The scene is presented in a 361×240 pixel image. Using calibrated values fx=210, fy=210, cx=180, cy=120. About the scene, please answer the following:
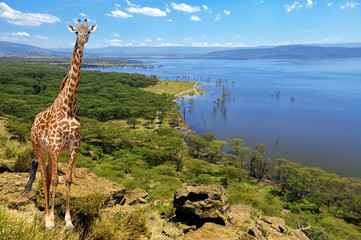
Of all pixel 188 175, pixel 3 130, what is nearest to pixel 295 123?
pixel 188 175

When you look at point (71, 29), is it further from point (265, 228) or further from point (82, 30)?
point (265, 228)

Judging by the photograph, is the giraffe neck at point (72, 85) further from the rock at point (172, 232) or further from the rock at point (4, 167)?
the rock at point (4, 167)

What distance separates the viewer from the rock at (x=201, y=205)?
8430 millimetres

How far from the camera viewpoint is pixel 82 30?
4457 mm

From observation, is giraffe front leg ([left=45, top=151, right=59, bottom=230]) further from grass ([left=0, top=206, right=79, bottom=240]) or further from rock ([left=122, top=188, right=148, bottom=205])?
A: rock ([left=122, top=188, right=148, bottom=205])

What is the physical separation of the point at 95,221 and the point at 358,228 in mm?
33207

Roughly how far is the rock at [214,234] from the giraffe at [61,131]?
13.0 ft

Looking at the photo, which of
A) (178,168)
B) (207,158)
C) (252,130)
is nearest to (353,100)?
(252,130)

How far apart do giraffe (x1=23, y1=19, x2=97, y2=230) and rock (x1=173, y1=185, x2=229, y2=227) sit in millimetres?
5412

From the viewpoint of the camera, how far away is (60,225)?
4.92 m

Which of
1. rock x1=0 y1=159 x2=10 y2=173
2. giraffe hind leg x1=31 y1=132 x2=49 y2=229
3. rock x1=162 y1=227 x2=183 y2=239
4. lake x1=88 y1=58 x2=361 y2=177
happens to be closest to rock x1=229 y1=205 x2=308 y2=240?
rock x1=162 y1=227 x2=183 y2=239

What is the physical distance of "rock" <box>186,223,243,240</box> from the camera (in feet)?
21.8

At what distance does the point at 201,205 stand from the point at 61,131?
6.44 metres

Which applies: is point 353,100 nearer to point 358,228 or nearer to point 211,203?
point 358,228
